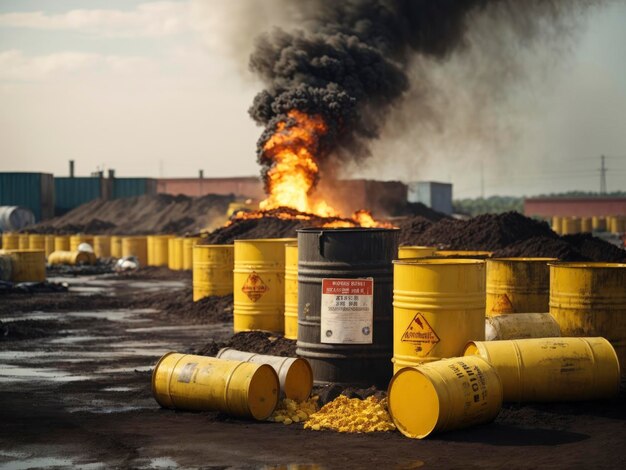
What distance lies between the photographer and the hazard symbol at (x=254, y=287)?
17094 millimetres

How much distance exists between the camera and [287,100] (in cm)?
4250

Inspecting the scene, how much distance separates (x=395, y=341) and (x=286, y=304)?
451cm

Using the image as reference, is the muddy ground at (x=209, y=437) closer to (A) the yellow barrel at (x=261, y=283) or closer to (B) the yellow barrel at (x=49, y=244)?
(A) the yellow barrel at (x=261, y=283)

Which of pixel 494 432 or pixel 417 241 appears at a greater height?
pixel 417 241

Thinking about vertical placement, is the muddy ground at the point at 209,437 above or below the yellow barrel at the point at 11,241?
below

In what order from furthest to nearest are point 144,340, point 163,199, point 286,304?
1. point 163,199
2. point 144,340
3. point 286,304

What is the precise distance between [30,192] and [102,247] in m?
35.7

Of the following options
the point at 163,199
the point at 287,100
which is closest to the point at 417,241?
the point at 287,100

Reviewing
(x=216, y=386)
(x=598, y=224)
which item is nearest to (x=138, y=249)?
(x=216, y=386)

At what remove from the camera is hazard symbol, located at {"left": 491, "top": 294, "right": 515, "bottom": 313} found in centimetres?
1455

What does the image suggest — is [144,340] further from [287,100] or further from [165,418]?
[287,100]

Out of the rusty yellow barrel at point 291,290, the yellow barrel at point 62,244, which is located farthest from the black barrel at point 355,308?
the yellow barrel at point 62,244

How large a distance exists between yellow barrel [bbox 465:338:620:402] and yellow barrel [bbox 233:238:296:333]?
6131mm

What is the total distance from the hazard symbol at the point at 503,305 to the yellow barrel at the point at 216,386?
181 inches
